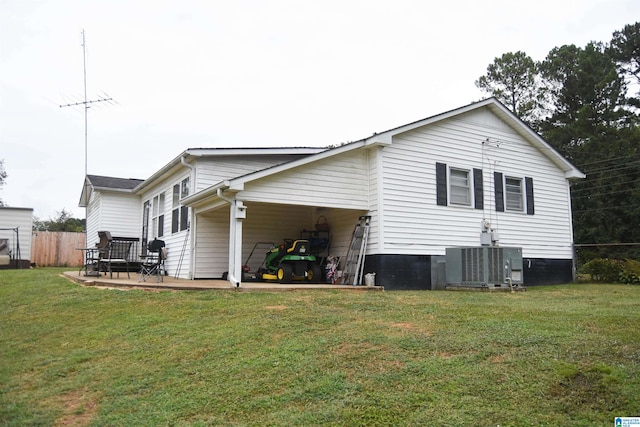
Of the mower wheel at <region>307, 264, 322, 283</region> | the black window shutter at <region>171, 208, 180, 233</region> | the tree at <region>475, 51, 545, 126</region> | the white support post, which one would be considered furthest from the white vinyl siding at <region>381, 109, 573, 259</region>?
the tree at <region>475, 51, 545, 126</region>

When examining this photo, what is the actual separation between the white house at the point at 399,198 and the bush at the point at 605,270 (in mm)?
631

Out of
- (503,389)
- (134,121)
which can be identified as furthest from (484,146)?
(134,121)

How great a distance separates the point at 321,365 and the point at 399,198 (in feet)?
25.7

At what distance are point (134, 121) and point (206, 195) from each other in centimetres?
1288

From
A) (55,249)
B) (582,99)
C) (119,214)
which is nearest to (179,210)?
(119,214)

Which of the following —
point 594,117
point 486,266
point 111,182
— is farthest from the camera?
point 594,117

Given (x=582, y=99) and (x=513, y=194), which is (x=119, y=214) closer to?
(x=513, y=194)

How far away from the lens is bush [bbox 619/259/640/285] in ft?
45.2

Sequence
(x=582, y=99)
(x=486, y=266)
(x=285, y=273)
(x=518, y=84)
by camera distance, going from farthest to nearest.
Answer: (x=518, y=84)
(x=582, y=99)
(x=285, y=273)
(x=486, y=266)

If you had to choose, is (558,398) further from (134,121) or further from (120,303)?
(134,121)

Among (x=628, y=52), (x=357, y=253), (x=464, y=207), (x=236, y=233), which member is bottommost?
(x=357, y=253)

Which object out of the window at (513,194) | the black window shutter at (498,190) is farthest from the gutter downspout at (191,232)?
the window at (513,194)

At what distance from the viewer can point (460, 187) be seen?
13367 millimetres

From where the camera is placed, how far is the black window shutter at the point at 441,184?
12.8m
